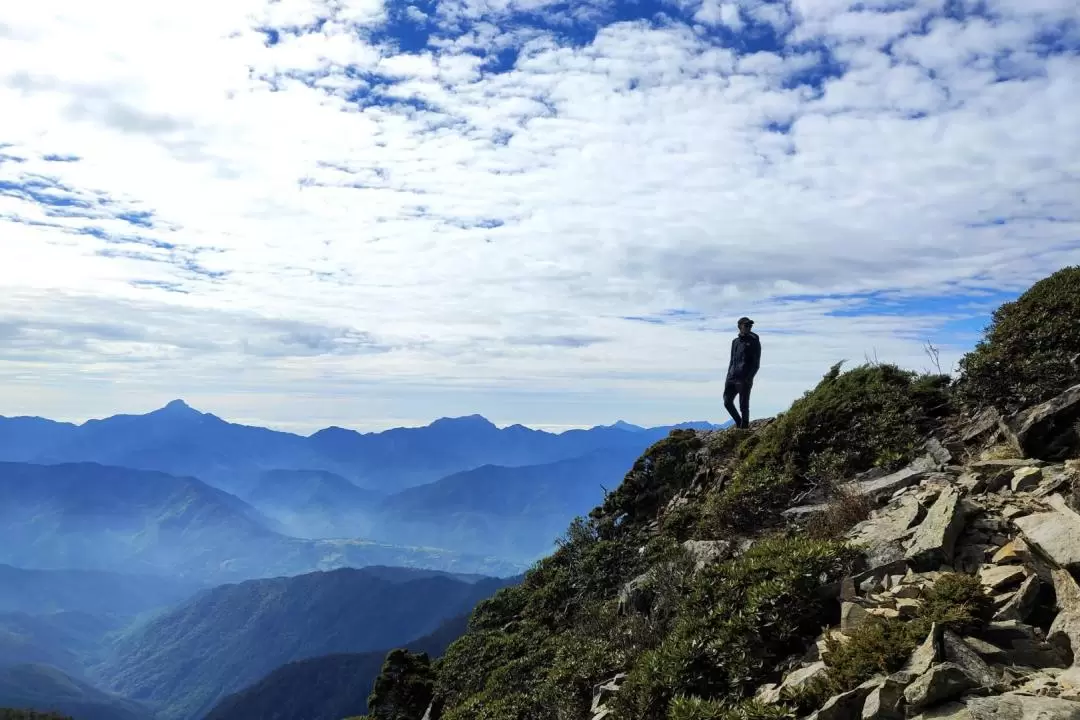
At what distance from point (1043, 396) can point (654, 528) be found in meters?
10.2

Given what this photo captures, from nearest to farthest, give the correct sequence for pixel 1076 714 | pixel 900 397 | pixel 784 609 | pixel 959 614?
1. pixel 1076 714
2. pixel 959 614
3. pixel 784 609
4. pixel 900 397

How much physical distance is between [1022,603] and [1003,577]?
52 centimetres

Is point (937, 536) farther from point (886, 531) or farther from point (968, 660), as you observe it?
point (968, 660)

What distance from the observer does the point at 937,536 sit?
838cm

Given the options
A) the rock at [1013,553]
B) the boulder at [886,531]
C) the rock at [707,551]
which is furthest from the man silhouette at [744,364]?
the rock at [1013,553]

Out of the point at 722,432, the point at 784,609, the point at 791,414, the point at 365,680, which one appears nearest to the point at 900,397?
the point at 791,414

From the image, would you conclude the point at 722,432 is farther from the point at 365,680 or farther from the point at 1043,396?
the point at 365,680

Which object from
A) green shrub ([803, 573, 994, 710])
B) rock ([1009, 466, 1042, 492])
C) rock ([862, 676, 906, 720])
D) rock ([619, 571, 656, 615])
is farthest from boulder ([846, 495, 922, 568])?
rock ([619, 571, 656, 615])

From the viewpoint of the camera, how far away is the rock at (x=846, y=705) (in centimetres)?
640

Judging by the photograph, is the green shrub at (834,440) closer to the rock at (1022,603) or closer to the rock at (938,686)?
the rock at (1022,603)

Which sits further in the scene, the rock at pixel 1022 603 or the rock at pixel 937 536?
the rock at pixel 937 536

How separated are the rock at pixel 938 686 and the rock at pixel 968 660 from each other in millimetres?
100

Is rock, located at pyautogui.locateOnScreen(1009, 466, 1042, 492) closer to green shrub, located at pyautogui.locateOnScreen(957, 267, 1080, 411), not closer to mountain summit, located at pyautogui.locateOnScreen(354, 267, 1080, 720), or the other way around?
mountain summit, located at pyautogui.locateOnScreen(354, 267, 1080, 720)

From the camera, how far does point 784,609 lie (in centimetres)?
832
